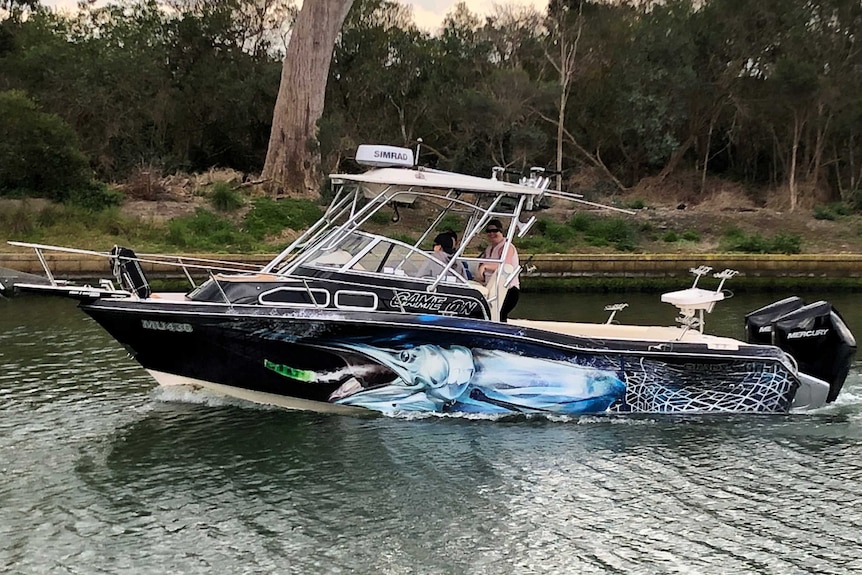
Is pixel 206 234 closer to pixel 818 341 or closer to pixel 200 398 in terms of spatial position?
pixel 200 398

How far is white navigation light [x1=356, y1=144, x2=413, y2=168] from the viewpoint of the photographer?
9328mm

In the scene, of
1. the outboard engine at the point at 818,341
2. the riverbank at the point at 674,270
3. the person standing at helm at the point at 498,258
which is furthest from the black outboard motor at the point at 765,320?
the riverbank at the point at 674,270

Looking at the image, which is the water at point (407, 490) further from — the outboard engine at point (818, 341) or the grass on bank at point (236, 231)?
the grass on bank at point (236, 231)

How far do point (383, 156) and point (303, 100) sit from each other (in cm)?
1836

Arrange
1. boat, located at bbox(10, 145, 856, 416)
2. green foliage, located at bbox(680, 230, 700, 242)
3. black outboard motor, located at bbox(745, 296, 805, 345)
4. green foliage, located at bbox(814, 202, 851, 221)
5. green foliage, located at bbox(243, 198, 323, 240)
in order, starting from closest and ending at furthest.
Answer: boat, located at bbox(10, 145, 856, 416)
black outboard motor, located at bbox(745, 296, 805, 345)
green foliage, located at bbox(243, 198, 323, 240)
green foliage, located at bbox(680, 230, 700, 242)
green foliage, located at bbox(814, 202, 851, 221)

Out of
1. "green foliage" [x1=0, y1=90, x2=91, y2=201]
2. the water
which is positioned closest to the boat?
the water

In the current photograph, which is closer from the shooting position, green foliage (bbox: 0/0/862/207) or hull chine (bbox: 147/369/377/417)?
hull chine (bbox: 147/369/377/417)

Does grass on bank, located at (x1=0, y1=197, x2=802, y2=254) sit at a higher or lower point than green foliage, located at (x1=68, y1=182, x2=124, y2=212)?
lower

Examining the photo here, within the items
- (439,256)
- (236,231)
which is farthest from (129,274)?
(236,231)

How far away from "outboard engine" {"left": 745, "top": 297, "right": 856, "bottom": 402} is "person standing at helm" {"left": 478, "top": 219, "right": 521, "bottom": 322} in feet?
8.51

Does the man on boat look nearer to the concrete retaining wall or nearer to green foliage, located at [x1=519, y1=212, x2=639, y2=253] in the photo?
the concrete retaining wall

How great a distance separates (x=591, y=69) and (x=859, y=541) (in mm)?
29244

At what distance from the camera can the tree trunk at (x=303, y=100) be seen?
26.6m

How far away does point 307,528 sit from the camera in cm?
660
